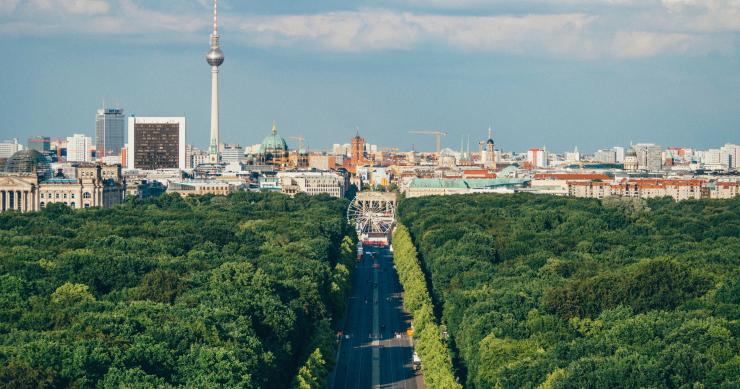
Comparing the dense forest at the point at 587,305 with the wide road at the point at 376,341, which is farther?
the wide road at the point at 376,341

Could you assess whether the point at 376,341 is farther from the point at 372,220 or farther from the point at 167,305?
the point at 372,220

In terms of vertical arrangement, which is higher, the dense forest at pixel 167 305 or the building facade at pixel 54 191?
the building facade at pixel 54 191

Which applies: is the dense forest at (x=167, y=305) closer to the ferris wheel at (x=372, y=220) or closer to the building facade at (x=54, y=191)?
the ferris wheel at (x=372, y=220)

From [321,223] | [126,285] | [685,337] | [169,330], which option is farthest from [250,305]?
[321,223]

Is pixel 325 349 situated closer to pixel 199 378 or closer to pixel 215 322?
pixel 215 322

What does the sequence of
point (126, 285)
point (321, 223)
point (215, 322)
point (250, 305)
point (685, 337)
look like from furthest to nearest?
point (321, 223), point (126, 285), point (250, 305), point (215, 322), point (685, 337)

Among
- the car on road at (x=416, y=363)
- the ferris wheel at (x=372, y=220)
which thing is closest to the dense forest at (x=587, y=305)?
the car on road at (x=416, y=363)

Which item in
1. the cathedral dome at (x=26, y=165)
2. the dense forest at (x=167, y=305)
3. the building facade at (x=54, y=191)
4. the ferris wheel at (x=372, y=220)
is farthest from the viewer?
the cathedral dome at (x=26, y=165)

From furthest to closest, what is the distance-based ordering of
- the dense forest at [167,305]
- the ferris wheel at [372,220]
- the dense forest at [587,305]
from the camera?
the ferris wheel at [372,220] → the dense forest at [587,305] → the dense forest at [167,305]
